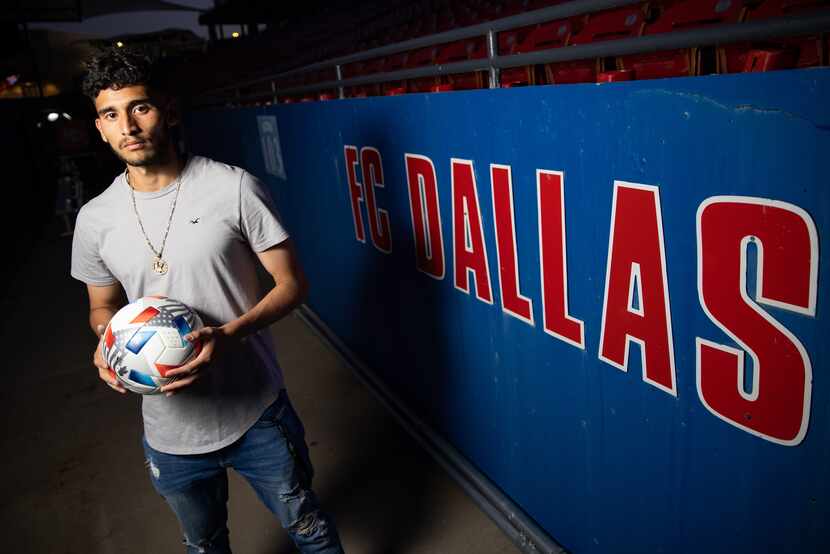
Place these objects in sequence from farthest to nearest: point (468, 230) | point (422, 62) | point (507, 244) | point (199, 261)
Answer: point (422, 62)
point (468, 230)
point (507, 244)
point (199, 261)

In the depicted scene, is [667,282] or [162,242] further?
[162,242]

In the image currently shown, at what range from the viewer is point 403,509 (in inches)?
96.8

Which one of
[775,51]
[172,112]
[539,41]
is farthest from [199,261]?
[539,41]

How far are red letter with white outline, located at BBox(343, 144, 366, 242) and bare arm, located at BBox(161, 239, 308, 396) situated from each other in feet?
4.55

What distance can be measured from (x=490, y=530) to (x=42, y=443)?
261 centimetres

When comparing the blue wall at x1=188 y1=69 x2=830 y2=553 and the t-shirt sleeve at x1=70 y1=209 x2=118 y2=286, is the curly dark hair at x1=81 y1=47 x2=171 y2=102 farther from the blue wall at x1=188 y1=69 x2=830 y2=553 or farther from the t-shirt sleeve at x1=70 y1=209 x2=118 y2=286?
the blue wall at x1=188 y1=69 x2=830 y2=553

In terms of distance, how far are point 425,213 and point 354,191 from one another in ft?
2.87

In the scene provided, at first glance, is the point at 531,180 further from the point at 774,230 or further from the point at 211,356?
the point at 211,356

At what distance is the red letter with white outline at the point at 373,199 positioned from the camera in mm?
2715

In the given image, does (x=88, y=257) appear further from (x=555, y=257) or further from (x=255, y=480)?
(x=555, y=257)

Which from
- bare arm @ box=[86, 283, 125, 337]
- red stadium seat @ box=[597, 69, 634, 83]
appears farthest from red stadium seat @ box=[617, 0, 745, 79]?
bare arm @ box=[86, 283, 125, 337]

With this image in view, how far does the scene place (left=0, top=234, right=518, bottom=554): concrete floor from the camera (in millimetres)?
2371

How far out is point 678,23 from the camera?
2.13 metres

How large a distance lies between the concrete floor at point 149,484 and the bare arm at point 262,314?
1.21 meters
